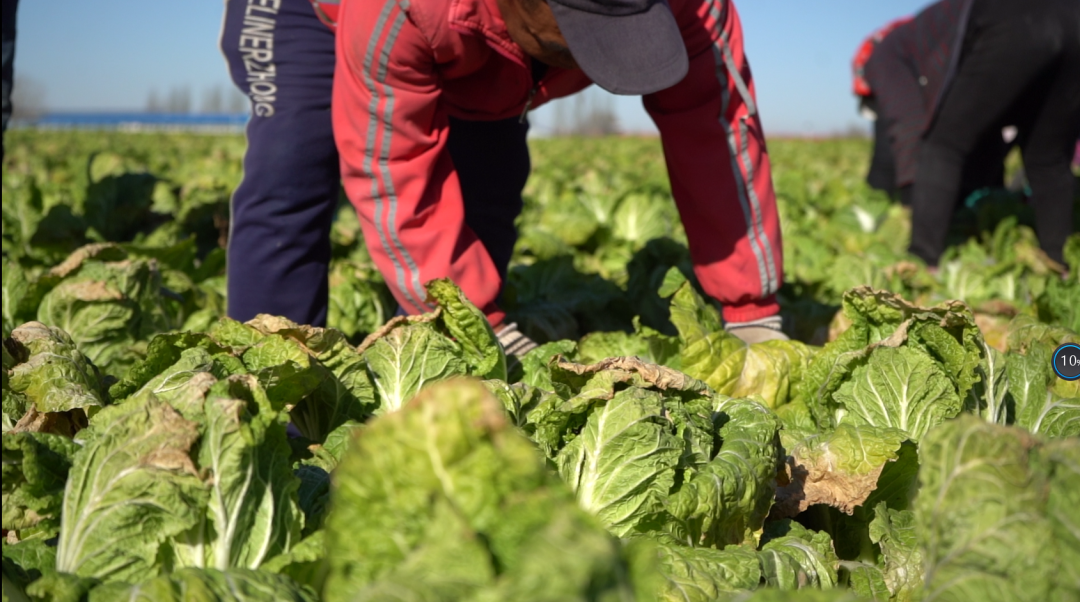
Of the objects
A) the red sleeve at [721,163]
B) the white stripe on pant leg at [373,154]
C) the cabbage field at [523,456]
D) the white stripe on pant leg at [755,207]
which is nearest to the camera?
the cabbage field at [523,456]

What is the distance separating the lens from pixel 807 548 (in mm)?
2072

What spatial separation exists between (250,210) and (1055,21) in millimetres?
4335

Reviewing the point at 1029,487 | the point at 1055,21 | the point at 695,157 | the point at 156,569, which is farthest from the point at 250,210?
the point at 1055,21

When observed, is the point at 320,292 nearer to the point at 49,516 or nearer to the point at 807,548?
the point at 49,516

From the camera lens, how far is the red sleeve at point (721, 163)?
295 centimetres

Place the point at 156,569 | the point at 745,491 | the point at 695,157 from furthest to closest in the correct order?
the point at 695,157 < the point at 745,491 < the point at 156,569

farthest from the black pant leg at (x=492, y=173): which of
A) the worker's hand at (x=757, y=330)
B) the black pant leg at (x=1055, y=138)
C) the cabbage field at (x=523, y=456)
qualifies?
the black pant leg at (x=1055, y=138)

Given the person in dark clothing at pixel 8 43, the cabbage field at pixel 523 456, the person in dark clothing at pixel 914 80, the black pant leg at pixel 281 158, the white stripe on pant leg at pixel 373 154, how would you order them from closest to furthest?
1. the cabbage field at pixel 523 456
2. the white stripe on pant leg at pixel 373 154
3. the black pant leg at pixel 281 158
4. the person in dark clothing at pixel 8 43
5. the person in dark clothing at pixel 914 80

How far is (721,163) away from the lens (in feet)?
10.1

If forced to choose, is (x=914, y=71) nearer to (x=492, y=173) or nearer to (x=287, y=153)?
(x=492, y=173)

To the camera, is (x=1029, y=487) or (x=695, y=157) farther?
(x=695, y=157)

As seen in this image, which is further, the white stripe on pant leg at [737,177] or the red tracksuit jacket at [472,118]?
the white stripe on pant leg at [737,177]

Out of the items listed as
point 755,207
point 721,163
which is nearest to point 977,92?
point 755,207

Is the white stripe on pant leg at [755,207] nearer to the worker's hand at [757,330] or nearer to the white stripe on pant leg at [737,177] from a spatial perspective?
the white stripe on pant leg at [737,177]
